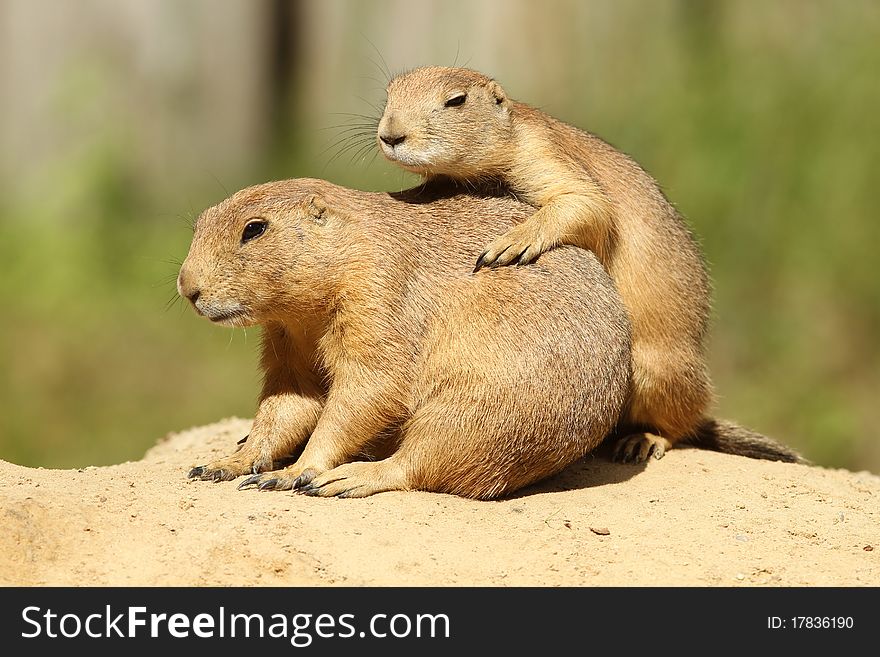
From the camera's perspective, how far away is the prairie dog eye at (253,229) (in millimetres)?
5914

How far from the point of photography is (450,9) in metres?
13.2

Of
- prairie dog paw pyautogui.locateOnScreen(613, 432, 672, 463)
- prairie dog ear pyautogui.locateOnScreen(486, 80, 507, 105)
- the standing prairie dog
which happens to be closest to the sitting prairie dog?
the standing prairie dog

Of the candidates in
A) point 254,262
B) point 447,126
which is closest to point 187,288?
point 254,262

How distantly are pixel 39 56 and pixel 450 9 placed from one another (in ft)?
14.5

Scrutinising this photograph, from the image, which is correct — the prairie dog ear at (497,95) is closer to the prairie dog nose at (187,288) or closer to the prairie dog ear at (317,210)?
the prairie dog ear at (317,210)

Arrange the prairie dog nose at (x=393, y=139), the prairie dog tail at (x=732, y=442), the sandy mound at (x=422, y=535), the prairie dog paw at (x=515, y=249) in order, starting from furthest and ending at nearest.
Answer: the prairie dog tail at (x=732, y=442) < the prairie dog nose at (x=393, y=139) < the prairie dog paw at (x=515, y=249) < the sandy mound at (x=422, y=535)

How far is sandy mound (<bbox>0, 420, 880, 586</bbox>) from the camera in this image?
190 inches

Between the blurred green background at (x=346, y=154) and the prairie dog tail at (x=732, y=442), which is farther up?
the blurred green background at (x=346, y=154)

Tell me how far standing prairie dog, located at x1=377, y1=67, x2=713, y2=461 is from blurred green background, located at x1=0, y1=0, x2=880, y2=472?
12.2 ft

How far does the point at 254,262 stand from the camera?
585cm

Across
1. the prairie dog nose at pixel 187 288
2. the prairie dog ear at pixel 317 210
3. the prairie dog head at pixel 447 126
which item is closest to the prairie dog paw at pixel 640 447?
the prairie dog head at pixel 447 126

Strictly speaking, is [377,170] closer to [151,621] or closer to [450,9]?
[450,9]

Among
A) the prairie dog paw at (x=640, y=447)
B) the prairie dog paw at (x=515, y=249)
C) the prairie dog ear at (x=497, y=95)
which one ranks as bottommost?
the prairie dog paw at (x=640, y=447)

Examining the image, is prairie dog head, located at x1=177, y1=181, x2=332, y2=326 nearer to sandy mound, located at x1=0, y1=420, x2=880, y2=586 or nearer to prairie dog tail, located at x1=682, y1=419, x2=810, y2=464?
sandy mound, located at x1=0, y1=420, x2=880, y2=586
